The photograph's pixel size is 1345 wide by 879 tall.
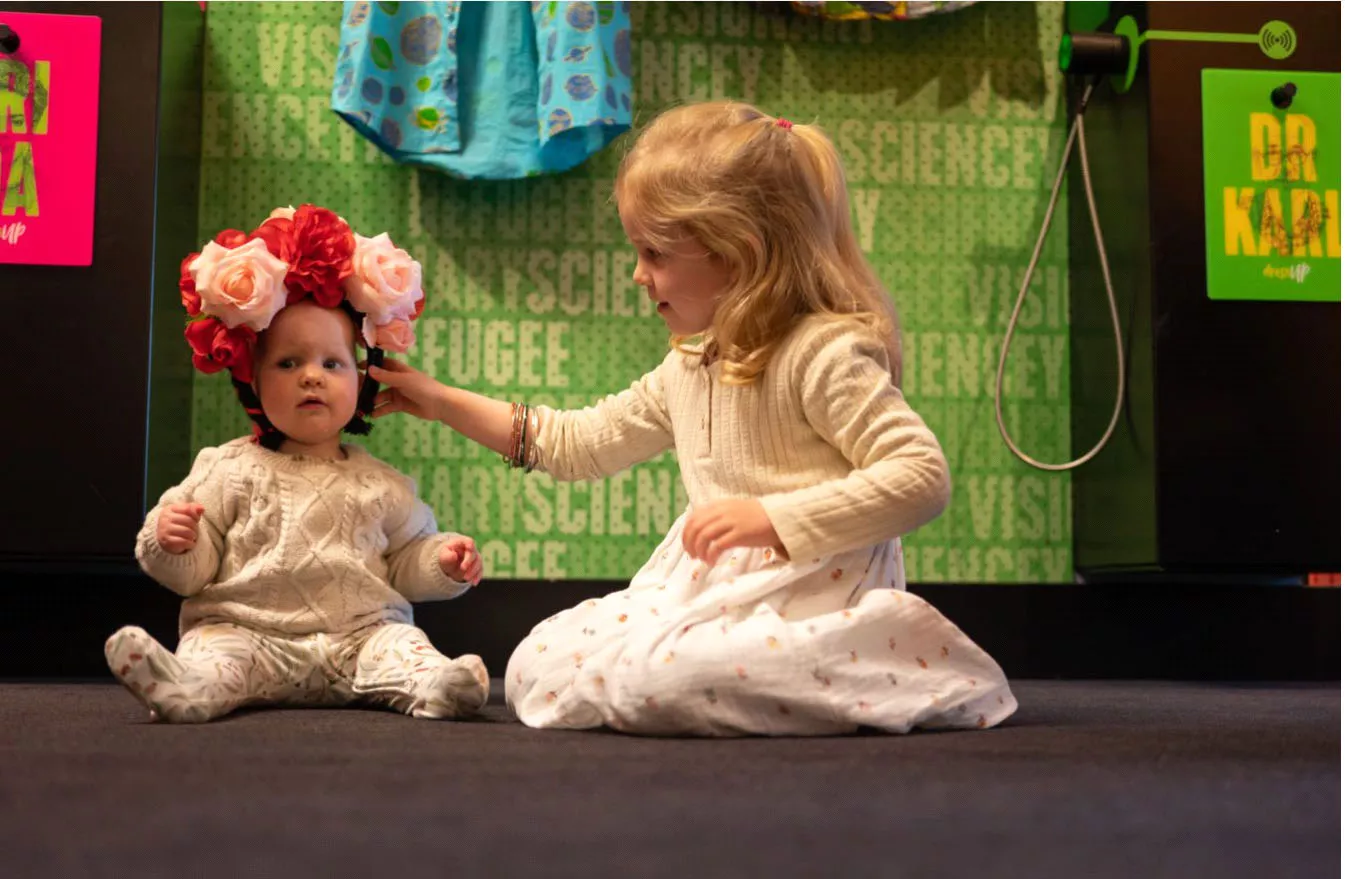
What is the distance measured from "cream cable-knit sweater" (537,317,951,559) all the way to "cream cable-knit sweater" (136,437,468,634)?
32 centimetres

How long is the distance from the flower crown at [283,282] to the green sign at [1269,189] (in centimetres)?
128

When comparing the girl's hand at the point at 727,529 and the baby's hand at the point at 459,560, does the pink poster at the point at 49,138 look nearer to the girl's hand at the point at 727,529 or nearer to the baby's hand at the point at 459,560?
the baby's hand at the point at 459,560

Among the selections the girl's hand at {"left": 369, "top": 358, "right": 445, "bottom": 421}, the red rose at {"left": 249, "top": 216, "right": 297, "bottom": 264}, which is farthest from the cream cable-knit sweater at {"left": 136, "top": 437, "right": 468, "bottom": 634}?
the red rose at {"left": 249, "top": 216, "right": 297, "bottom": 264}

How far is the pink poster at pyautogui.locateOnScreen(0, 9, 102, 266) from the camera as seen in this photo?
79.4 inches

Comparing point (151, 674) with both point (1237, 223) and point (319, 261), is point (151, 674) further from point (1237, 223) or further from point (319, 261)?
point (1237, 223)

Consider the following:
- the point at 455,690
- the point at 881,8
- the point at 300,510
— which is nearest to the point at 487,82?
the point at 881,8

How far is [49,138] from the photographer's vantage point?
2.03m

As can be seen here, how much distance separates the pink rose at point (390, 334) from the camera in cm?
164

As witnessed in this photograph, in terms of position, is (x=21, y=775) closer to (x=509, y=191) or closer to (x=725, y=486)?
(x=725, y=486)

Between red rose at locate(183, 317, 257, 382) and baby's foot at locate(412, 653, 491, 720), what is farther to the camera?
red rose at locate(183, 317, 257, 382)

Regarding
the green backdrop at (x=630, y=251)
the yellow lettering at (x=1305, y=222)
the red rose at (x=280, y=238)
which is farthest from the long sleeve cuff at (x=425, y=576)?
the yellow lettering at (x=1305, y=222)

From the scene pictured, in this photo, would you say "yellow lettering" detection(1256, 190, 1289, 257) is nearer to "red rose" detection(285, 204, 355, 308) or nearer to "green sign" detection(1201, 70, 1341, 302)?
"green sign" detection(1201, 70, 1341, 302)

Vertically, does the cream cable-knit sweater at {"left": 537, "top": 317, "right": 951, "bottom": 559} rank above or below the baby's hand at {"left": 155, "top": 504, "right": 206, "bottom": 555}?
above

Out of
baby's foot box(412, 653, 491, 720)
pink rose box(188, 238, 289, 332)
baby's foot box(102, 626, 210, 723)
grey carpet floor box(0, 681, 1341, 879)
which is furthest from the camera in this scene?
pink rose box(188, 238, 289, 332)
